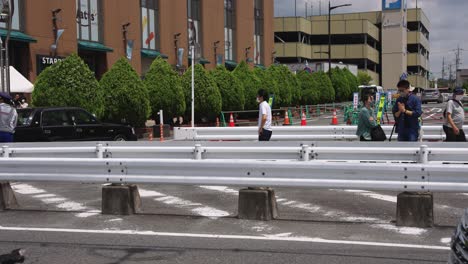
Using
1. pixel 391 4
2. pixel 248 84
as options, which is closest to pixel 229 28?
pixel 248 84

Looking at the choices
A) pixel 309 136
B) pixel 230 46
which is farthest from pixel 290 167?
pixel 230 46

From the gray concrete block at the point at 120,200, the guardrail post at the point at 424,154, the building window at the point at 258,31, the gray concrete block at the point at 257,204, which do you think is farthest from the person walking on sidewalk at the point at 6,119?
Answer: the building window at the point at 258,31

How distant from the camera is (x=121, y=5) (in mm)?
36281

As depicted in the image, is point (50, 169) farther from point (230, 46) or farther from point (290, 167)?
point (230, 46)

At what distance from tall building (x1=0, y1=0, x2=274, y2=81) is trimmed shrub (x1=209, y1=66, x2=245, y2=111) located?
2.64m

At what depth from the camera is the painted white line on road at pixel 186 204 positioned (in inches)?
336

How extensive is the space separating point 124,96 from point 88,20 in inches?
408

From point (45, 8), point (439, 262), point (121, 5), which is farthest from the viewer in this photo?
point (121, 5)

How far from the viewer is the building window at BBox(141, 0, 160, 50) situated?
131 feet

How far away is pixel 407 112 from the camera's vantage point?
9820mm

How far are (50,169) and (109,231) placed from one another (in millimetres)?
1819

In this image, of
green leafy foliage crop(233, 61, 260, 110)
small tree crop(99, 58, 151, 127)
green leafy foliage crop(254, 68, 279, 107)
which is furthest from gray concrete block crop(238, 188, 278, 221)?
green leafy foliage crop(254, 68, 279, 107)

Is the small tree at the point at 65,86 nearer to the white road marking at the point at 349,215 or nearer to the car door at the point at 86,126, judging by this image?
the car door at the point at 86,126

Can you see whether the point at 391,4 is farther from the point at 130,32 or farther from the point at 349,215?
the point at 349,215
